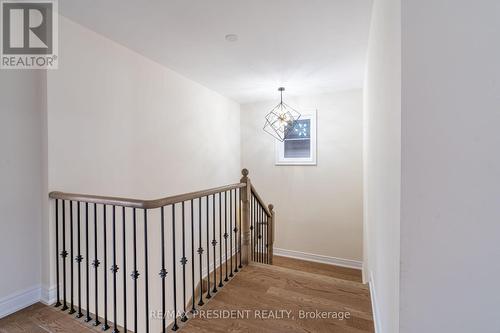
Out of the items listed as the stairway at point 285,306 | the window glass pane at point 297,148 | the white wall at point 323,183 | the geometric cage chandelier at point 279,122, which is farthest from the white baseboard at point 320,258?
the geometric cage chandelier at point 279,122

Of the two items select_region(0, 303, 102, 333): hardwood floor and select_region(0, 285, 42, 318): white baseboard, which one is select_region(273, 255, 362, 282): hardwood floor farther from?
select_region(0, 285, 42, 318): white baseboard

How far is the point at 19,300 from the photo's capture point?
1791 mm

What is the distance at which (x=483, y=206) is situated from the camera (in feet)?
2.61

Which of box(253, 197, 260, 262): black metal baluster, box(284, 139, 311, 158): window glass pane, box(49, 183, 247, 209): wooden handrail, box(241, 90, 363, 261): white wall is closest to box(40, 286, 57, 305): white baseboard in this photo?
box(49, 183, 247, 209): wooden handrail

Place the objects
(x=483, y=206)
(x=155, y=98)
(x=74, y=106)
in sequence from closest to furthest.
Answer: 1. (x=483, y=206)
2. (x=74, y=106)
3. (x=155, y=98)

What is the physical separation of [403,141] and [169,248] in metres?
2.95

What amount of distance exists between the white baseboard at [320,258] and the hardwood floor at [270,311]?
2.09 metres

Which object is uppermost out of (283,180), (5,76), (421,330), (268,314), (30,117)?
(5,76)

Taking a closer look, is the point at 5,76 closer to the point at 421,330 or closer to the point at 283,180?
the point at 421,330

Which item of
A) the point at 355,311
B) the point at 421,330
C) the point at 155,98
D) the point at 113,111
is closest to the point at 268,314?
the point at 355,311

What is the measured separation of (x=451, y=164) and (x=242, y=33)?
2.09 m

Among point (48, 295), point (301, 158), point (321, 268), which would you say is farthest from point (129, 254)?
point (301, 158)

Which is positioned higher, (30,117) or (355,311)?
(30,117)

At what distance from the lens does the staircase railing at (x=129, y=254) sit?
1.55m
